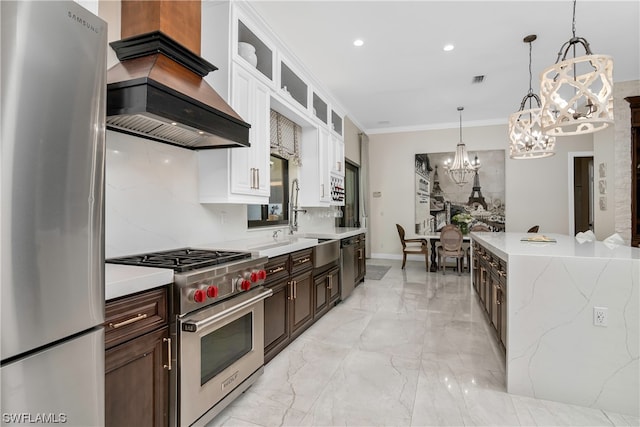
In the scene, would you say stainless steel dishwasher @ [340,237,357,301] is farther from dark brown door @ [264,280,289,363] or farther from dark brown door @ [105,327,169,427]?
dark brown door @ [105,327,169,427]

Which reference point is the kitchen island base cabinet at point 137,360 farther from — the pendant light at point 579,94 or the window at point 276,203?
the pendant light at point 579,94

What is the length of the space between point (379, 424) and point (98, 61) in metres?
2.13

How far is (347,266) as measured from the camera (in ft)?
14.3

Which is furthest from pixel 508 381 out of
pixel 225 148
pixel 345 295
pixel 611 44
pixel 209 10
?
pixel 611 44

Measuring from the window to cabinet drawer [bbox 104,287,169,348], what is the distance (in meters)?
1.94

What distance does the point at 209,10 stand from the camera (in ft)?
8.70

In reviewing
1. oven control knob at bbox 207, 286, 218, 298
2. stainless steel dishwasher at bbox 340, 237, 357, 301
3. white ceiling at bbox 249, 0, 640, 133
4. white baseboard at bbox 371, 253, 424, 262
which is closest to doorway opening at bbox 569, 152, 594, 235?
white ceiling at bbox 249, 0, 640, 133

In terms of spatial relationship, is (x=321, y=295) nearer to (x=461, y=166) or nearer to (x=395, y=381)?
(x=395, y=381)

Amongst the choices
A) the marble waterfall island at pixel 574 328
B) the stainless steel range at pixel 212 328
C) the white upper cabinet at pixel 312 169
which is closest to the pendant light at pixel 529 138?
the marble waterfall island at pixel 574 328

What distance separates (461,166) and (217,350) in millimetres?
5773

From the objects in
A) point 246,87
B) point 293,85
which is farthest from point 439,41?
point 246,87

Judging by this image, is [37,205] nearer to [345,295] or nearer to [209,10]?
[209,10]

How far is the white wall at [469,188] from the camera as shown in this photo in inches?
265

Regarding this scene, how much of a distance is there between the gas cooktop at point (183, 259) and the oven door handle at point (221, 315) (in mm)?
265
